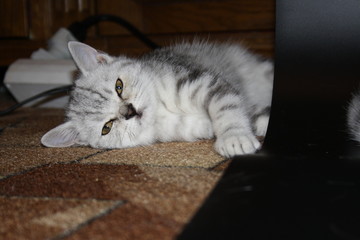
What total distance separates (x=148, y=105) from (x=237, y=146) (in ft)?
1.29

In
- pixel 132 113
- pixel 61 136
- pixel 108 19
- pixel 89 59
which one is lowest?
pixel 61 136

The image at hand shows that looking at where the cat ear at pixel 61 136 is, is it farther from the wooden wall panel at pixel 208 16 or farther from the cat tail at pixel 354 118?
the wooden wall panel at pixel 208 16

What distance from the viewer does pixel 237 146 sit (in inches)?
41.9

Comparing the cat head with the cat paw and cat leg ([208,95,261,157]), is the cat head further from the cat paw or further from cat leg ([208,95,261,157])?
the cat paw

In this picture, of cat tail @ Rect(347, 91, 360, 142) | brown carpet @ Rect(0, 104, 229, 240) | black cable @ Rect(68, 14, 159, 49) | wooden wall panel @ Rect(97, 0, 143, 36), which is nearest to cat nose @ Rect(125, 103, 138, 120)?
brown carpet @ Rect(0, 104, 229, 240)

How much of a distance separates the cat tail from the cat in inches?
10.9

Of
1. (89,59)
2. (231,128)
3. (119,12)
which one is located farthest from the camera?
(119,12)

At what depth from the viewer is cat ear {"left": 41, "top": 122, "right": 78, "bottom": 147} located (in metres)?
1.37

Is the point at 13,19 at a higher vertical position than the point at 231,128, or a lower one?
higher

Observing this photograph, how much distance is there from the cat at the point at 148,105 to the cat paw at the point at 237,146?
6 cm

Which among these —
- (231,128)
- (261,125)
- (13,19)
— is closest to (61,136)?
(231,128)

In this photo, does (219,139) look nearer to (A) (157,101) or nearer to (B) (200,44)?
(A) (157,101)

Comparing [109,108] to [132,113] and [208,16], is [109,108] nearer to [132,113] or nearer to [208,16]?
[132,113]

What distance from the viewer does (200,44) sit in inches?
73.1
